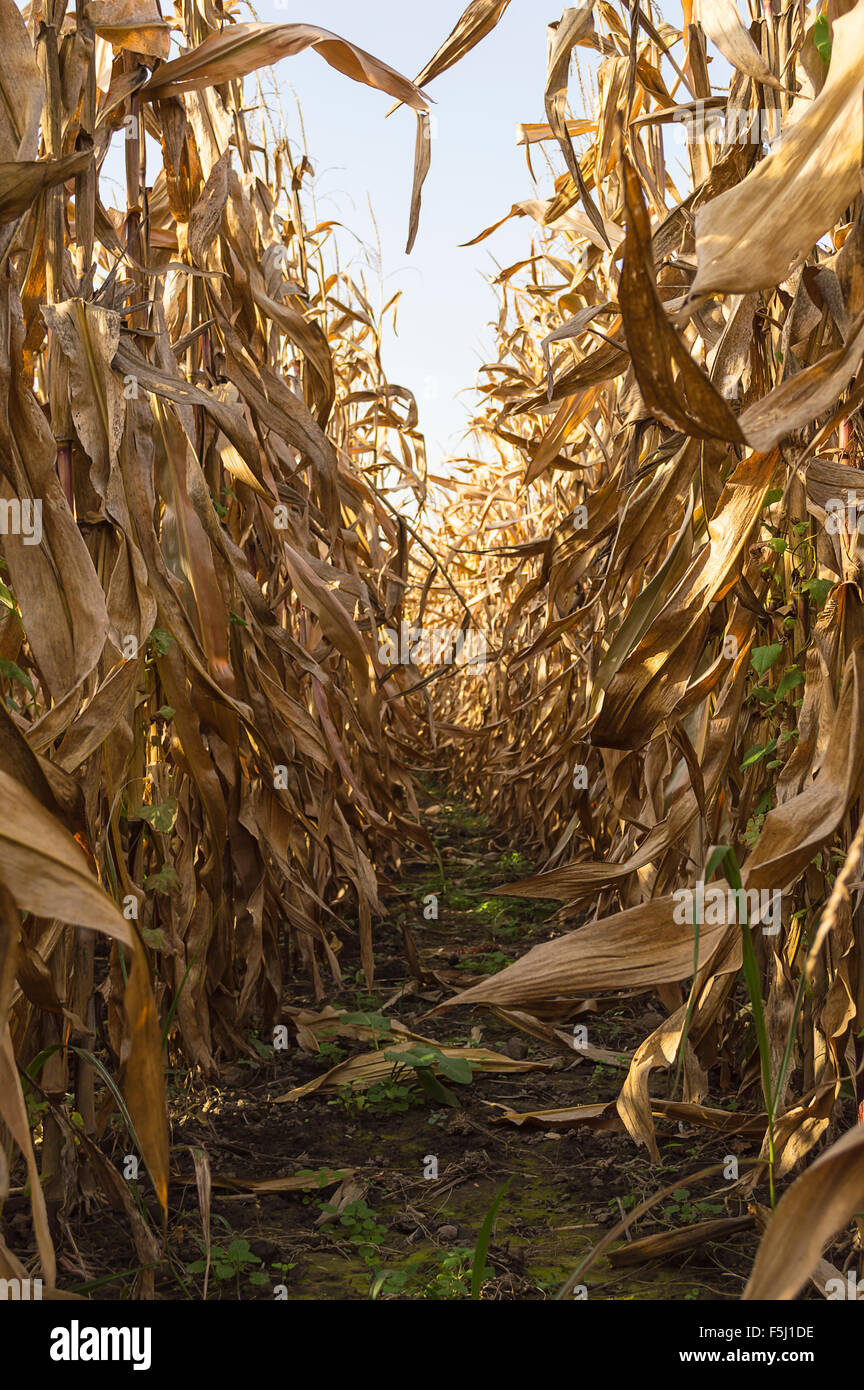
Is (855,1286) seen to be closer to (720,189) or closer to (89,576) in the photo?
(89,576)

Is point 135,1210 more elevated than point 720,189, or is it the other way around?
point 720,189

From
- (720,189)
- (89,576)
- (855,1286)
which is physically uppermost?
(720,189)

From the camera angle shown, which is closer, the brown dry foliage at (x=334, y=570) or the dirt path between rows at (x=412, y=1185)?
the brown dry foliage at (x=334, y=570)

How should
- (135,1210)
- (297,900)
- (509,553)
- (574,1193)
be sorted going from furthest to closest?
(297,900) < (509,553) < (574,1193) < (135,1210)

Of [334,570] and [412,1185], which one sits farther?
[334,570]

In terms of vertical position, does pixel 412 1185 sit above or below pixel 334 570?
below

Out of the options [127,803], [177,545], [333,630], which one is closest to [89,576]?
[177,545]

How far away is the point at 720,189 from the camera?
1.08 metres

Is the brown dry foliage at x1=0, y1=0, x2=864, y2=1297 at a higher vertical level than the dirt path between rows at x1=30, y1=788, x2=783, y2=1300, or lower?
higher

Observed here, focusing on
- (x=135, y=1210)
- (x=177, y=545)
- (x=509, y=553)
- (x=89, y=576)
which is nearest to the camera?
(x=89, y=576)

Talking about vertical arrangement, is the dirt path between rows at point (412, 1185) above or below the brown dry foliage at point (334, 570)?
below

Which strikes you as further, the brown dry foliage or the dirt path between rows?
the dirt path between rows
